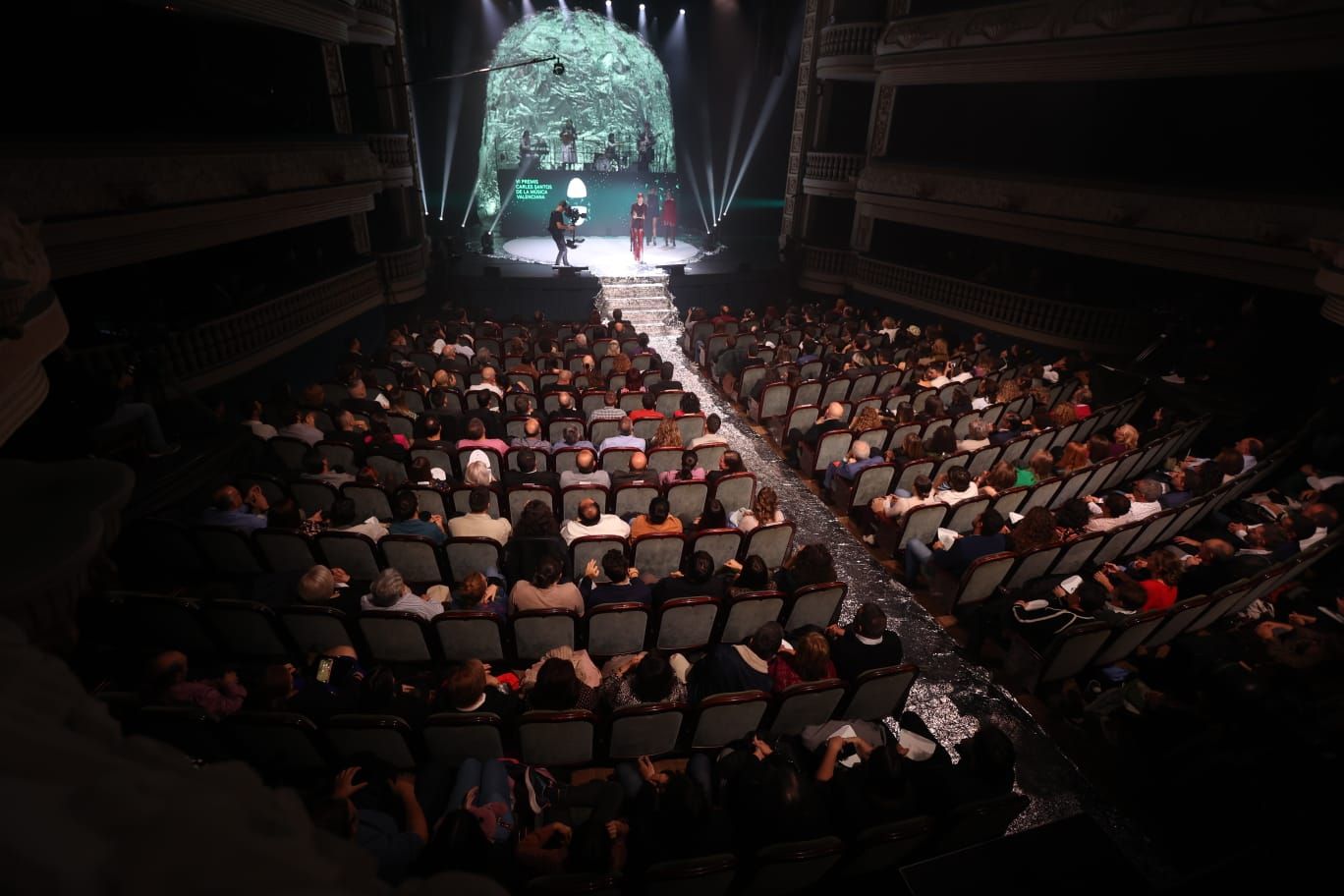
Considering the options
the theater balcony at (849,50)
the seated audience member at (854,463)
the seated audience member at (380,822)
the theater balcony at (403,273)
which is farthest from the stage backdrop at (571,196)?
the seated audience member at (380,822)

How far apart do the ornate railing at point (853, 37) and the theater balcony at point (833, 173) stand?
6.86ft

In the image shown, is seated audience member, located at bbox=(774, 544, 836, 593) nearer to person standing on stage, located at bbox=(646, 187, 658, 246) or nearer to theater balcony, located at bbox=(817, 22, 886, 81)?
theater balcony, located at bbox=(817, 22, 886, 81)

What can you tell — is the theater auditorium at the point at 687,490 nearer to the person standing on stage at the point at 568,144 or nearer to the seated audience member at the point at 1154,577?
the seated audience member at the point at 1154,577

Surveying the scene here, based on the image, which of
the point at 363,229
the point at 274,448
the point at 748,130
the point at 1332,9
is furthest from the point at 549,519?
the point at 748,130

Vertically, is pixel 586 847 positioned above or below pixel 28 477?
below

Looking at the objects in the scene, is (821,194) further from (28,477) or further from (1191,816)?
(28,477)

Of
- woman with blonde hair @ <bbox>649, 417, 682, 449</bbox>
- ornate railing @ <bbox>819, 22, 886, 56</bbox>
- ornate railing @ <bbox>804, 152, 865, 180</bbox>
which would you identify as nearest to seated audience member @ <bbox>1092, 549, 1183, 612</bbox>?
woman with blonde hair @ <bbox>649, 417, 682, 449</bbox>

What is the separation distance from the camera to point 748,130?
1856cm

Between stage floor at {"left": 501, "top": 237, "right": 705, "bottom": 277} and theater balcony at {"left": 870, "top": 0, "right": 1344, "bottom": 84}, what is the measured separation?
6310mm

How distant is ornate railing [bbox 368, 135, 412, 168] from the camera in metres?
12.4

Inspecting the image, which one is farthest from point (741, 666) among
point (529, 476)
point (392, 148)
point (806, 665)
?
point (392, 148)

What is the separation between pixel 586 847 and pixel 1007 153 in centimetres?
1526

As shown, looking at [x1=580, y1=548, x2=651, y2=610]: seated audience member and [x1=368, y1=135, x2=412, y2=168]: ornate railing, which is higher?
[x1=368, y1=135, x2=412, y2=168]: ornate railing

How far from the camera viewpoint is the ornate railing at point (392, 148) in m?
12.4
